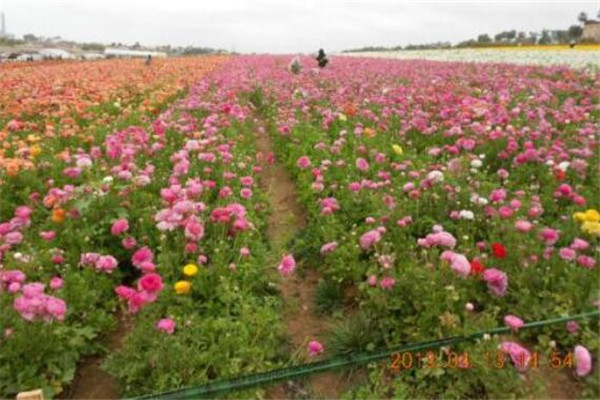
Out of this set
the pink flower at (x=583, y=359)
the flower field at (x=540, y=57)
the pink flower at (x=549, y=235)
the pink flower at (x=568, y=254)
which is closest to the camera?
the pink flower at (x=583, y=359)

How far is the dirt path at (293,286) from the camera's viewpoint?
316 cm

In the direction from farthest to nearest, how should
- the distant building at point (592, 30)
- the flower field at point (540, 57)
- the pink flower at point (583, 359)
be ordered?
the distant building at point (592, 30), the flower field at point (540, 57), the pink flower at point (583, 359)

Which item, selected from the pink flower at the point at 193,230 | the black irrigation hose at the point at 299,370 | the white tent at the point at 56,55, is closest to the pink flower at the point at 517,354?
the black irrigation hose at the point at 299,370

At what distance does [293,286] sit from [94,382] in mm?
1707

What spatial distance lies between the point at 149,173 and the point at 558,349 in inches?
146

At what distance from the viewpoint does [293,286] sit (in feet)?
14.3

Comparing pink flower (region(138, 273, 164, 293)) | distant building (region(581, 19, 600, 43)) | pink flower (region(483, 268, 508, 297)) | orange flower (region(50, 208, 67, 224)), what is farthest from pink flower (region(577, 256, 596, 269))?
distant building (region(581, 19, 600, 43))

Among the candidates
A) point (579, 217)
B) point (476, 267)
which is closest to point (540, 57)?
point (579, 217)

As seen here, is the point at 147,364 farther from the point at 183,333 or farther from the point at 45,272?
the point at 45,272

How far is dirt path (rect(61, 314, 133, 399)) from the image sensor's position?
313 cm

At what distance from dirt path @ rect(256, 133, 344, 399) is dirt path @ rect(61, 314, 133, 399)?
1.00 meters

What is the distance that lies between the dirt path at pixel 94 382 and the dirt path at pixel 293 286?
1.00m

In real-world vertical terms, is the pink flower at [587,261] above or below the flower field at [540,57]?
below

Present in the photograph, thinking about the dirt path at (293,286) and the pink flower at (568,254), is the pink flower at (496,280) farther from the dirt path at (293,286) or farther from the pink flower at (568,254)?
the dirt path at (293,286)
